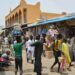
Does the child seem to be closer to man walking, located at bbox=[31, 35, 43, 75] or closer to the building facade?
man walking, located at bbox=[31, 35, 43, 75]

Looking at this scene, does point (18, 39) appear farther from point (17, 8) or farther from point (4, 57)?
point (17, 8)

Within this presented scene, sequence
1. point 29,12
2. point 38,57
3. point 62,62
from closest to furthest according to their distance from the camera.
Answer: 1. point 38,57
2. point 62,62
3. point 29,12

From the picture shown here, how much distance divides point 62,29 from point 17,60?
915cm

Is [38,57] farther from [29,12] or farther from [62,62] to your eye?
[29,12]

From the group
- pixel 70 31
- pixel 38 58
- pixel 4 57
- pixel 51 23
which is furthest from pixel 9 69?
pixel 51 23

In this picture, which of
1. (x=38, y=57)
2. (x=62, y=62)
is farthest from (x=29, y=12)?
(x=38, y=57)

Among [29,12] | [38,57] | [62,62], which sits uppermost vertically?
[29,12]

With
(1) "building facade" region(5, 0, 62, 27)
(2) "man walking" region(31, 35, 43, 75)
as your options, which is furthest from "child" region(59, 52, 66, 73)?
(1) "building facade" region(5, 0, 62, 27)

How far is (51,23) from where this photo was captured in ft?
71.3

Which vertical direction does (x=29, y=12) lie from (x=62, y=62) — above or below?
above

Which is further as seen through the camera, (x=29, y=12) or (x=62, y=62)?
(x=29, y=12)

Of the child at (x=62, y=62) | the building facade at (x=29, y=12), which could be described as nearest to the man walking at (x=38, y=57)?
the child at (x=62, y=62)

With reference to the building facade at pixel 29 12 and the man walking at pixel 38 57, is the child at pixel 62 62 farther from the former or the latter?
the building facade at pixel 29 12

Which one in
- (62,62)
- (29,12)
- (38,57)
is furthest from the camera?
(29,12)
